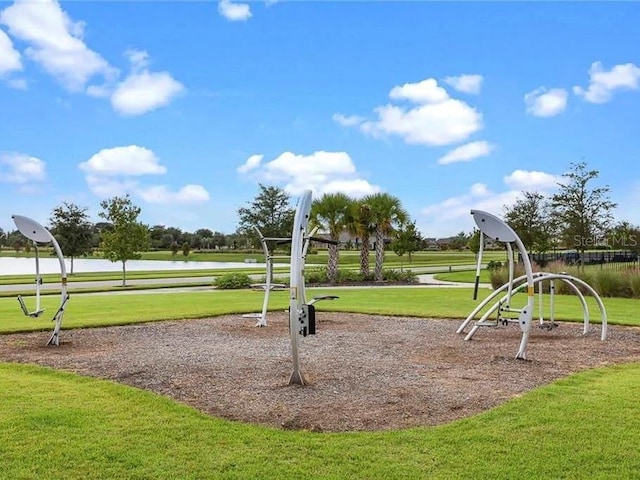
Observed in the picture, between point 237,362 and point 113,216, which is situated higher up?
Result: point 113,216

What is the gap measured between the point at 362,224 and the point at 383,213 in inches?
44.7

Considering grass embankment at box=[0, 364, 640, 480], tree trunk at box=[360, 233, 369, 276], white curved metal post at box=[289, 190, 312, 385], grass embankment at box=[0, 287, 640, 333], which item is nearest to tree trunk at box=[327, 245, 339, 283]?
tree trunk at box=[360, 233, 369, 276]

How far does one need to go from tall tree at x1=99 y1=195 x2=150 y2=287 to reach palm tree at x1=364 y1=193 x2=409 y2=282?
10933mm

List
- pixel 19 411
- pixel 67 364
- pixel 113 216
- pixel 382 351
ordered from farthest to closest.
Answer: pixel 113 216 < pixel 382 351 < pixel 67 364 < pixel 19 411

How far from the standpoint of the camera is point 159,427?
4855 mm

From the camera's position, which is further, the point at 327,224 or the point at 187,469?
the point at 327,224

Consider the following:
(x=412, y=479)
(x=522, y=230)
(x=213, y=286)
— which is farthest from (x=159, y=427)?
(x=522, y=230)

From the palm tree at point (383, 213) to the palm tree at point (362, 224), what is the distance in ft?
0.95

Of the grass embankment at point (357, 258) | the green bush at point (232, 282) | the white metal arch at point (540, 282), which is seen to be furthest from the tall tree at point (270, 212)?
the white metal arch at point (540, 282)

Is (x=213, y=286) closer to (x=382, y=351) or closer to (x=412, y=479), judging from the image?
(x=382, y=351)

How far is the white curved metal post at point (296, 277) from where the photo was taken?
20.2ft

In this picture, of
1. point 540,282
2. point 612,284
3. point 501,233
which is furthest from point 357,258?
point 501,233

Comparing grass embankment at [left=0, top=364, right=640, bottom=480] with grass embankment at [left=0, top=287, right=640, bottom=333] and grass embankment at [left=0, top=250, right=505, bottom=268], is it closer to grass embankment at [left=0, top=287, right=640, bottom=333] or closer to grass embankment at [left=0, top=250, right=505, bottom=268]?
grass embankment at [left=0, top=287, right=640, bottom=333]

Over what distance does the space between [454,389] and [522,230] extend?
3055cm
